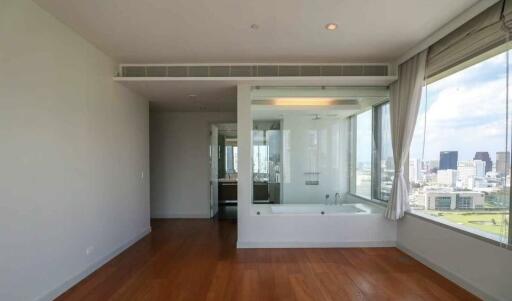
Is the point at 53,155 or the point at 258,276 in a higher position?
the point at 53,155

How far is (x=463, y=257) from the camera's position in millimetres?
2908

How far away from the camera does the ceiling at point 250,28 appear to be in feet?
8.34

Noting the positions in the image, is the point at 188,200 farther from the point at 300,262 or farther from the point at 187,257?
the point at 300,262

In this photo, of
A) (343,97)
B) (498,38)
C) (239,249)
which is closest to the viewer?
(498,38)

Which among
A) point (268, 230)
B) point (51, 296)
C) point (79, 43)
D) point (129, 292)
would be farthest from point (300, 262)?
point (79, 43)

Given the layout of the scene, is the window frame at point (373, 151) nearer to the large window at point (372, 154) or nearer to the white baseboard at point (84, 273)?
the large window at point (372, 154)

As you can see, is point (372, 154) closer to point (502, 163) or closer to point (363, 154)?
point (363, 154)

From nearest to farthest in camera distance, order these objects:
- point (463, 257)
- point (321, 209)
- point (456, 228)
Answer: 1. point (463, 257)
2. point (456, 228)
3. point (321, 209)

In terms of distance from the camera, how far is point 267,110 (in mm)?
4480

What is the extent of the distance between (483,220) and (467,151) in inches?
28.2

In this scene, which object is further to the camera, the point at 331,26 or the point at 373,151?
the point at 373,151

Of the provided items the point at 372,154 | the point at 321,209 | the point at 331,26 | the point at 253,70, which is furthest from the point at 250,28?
the point at 372,154

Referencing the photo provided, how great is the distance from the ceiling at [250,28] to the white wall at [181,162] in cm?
255

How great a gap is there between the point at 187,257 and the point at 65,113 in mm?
2334
